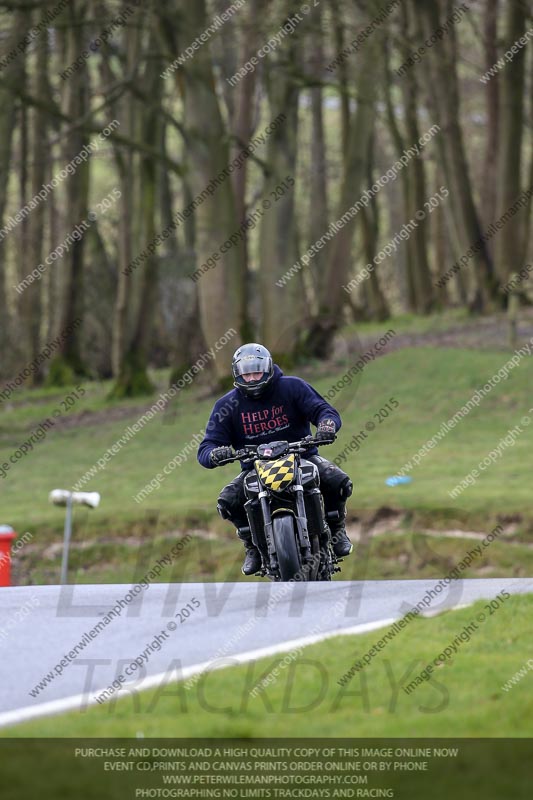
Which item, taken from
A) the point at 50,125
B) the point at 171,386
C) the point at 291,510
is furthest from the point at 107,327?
the point at 291,510

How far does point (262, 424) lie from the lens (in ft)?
42.6

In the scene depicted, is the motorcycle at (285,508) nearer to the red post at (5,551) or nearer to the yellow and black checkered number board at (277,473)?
the yellow and black checkered number board at (277,473)

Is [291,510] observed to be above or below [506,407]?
above

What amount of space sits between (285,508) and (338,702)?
5038mm

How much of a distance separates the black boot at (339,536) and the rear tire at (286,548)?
2.94 ft

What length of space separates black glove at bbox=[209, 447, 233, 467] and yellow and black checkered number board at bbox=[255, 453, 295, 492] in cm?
28

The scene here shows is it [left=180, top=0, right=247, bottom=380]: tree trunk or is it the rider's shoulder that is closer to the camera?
the rider's shoulder

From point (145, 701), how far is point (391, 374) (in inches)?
1021

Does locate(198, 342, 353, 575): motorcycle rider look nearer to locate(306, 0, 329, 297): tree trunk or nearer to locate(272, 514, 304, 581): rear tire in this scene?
locate(272, 514, 304, 581): rear tire

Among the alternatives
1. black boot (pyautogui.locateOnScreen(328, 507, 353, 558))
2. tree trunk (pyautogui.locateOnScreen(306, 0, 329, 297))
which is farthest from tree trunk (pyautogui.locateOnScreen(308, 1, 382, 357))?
black boot (pyautogui.locateOnScreen(328, 507, 353, 558))

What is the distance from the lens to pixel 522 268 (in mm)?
36844
